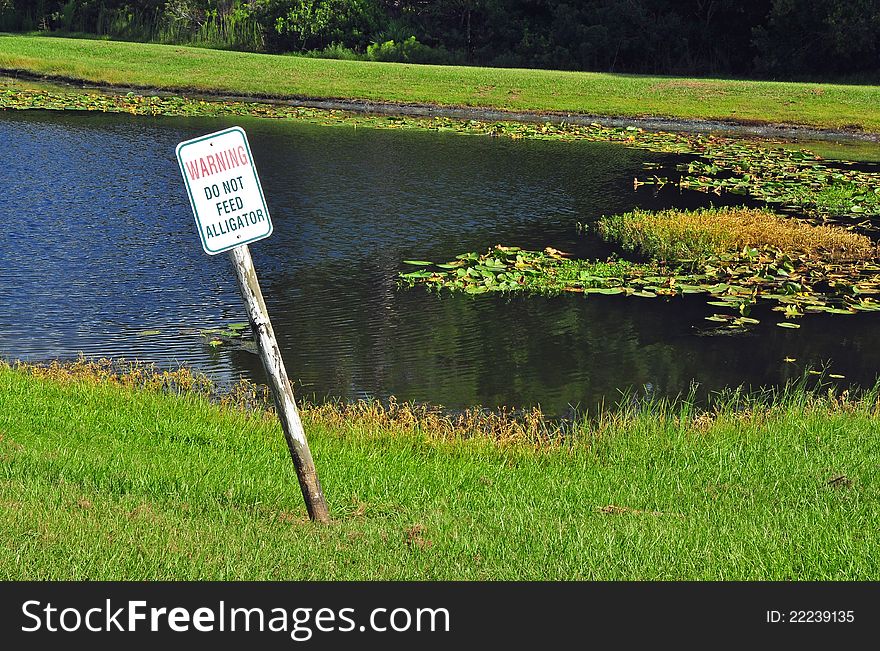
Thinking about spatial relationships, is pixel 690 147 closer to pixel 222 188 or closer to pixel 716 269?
pixel 716 269

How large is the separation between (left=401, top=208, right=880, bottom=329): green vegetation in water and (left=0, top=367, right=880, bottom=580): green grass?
5.98m

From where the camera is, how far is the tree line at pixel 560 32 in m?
48.3

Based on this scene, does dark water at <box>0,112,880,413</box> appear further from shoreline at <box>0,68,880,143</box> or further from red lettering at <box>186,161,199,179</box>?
shoreline at <box>0,68,880,143</box>

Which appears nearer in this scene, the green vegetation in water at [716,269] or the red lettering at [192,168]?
the red lettering at [192,168]

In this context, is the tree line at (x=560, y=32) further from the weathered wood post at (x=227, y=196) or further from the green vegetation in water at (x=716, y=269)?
the weathered wood post at (x=227, y=196)

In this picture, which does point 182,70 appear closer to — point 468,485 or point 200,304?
point 200,304

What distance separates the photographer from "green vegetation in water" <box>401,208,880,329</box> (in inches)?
650

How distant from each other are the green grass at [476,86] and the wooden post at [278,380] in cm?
A: 3545

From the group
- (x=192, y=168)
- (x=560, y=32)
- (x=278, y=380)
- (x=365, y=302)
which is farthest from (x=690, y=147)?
(x=192, y=168)

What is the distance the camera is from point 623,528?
675 centimetres

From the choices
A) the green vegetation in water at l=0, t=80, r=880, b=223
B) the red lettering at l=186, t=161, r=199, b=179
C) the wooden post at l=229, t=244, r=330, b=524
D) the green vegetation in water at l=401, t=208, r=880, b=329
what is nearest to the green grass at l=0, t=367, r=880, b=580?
the wooden post at l=229, t=244, r=330, b=524

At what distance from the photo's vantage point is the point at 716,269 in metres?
17.9

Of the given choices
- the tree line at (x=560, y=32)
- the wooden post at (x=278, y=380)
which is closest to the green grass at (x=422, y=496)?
the wooden post at (x=278, y=380)

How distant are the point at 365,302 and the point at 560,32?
41326 millimetres
